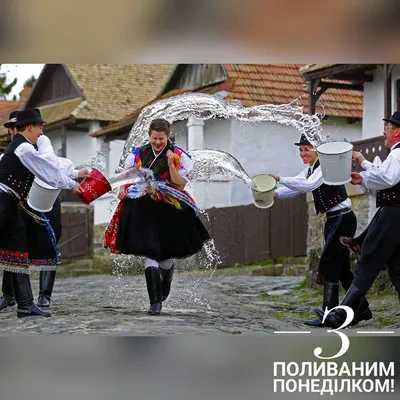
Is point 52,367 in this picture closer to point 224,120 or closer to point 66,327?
point 66,327

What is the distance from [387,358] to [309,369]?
17.6 inches

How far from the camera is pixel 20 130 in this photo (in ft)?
25.0

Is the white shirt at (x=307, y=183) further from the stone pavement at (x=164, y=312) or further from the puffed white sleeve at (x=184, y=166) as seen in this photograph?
the stone pavement at (x=164, y=312)

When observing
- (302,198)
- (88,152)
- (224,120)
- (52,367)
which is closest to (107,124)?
(88,152)

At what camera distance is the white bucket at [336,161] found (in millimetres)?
6777

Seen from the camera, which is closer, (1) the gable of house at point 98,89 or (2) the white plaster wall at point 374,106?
(2) the white plaster wall at point 374,106

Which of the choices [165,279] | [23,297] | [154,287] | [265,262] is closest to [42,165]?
[23,297]

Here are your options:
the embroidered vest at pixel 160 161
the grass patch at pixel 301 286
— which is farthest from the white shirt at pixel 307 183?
the grass patch at pixel 301 286

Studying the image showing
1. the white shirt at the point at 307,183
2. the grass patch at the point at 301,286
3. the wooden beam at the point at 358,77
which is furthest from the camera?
the wooden beam at the point at 358,77

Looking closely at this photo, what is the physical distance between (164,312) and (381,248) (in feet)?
6.50

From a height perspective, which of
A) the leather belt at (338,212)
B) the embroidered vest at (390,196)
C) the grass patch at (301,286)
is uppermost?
the embroidered vest at (390,196)

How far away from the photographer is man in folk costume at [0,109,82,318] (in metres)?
7.50

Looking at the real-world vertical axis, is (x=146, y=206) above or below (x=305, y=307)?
above

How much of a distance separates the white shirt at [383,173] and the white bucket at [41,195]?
2.33m
